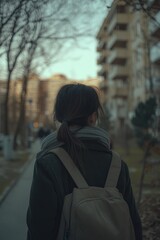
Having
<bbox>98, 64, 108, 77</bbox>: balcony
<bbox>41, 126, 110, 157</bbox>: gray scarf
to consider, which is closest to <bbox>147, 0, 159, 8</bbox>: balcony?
<bbox>41, 126, 110, 157</bbox>: gray scarf

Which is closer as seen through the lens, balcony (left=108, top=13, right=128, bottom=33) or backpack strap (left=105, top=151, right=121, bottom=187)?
backpack strap (left=105, top=151, right=121, bottom=187)

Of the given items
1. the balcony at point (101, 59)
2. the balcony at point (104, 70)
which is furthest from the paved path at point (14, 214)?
the balcony at point (104, 70)

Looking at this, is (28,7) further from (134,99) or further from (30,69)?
(134,99)

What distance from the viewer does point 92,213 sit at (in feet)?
7.98

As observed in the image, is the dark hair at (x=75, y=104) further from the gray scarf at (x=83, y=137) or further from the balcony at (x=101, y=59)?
the balcony at (x=101, y=59)

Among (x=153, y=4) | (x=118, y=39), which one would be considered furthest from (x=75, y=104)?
(x=118, y=39)

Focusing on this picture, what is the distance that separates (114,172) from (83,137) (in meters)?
0.26

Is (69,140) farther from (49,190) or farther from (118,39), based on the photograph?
(118,39)

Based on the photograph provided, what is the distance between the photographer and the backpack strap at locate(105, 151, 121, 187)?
262cm

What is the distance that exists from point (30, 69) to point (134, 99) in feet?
115

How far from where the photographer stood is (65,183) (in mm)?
2572

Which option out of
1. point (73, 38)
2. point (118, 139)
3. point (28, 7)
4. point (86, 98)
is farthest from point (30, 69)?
point (86, 98)

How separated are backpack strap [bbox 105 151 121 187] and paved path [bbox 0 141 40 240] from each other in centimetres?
492

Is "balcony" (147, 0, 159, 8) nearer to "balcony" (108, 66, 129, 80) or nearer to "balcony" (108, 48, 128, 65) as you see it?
"balcony" (108, 66, 129, 80)
